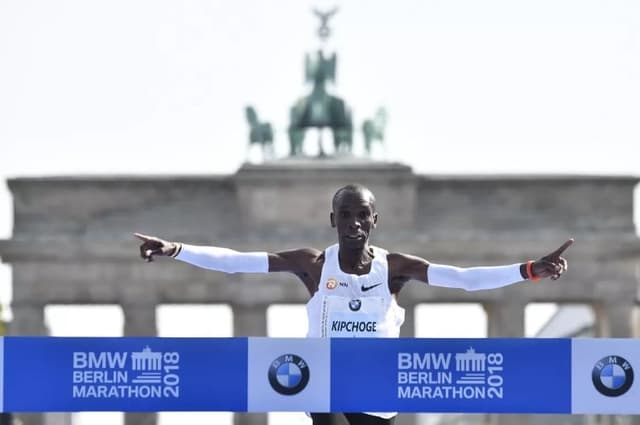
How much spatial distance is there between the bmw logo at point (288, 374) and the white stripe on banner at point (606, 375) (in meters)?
1.54

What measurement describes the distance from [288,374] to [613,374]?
1.87 meters

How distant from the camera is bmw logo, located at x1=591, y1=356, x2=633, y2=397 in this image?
1034 centimetres

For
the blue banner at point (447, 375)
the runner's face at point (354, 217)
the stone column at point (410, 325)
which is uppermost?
the stone column at point (410, 325)

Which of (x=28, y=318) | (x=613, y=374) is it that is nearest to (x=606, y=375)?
(x=613, y=374)

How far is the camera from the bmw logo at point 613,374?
1034cm

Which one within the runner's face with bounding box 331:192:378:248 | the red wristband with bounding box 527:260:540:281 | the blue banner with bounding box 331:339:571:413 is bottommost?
the blue banner with bounding box 331:339:571:413

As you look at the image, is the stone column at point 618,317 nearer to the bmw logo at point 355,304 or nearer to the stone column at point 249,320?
the stone column at point 249,320

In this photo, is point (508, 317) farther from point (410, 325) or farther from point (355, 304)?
point (355, 304)

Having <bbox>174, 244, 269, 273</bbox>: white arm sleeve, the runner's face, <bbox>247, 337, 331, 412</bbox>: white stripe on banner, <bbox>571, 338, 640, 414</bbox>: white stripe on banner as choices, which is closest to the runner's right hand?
<bbox>174, 244, 269, 273</bbox>: white arm sleeve

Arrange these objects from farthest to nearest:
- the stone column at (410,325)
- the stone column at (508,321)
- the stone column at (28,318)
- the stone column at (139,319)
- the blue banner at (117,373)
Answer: the stone column at (28,318), the stone column at (139,319), the stone column at (508,321), the stone column at (410,325), the blue banner at (117,373)

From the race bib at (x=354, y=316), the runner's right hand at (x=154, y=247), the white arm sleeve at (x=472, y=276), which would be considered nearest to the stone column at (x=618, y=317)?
the white arm sleeve at (x=472, y=276)

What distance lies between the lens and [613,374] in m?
10.4

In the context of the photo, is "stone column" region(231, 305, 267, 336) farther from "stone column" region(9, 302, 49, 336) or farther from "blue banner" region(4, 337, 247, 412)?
"blue banner" region(4, 337, 247, 412)

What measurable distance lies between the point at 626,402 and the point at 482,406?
0.88 m
